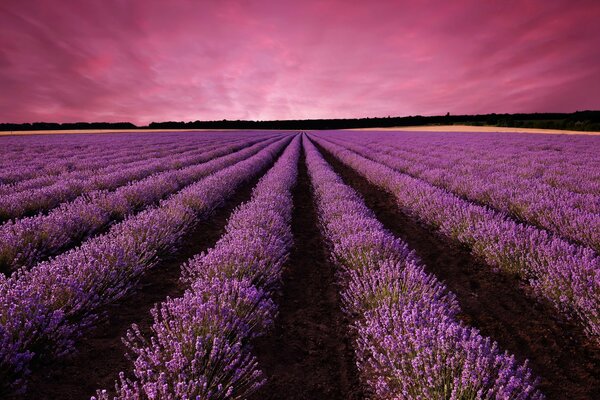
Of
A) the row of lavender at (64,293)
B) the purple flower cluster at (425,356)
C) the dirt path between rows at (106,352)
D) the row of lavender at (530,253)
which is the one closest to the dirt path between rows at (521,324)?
the row of lavender at (530,253)

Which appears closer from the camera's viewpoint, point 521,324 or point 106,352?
point 106,352

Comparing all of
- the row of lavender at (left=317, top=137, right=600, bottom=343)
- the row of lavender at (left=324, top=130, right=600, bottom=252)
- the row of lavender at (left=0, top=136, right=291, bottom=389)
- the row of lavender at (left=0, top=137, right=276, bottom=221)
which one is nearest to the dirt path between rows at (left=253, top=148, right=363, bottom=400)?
the row of lavender at (left=0, top=136, right=291, bottom=389)

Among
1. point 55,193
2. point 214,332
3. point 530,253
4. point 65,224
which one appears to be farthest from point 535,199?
point 55,193

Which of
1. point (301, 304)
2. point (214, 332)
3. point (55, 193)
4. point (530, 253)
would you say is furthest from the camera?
point (55, 193)

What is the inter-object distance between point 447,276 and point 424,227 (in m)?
1.99

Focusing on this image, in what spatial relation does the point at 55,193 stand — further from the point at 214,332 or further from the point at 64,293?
the point at 214,332

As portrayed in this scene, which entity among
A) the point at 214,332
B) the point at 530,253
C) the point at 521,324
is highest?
the point at 214,332

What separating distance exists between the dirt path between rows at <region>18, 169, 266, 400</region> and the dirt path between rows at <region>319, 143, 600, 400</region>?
278 cm

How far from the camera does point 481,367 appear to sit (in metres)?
1.60

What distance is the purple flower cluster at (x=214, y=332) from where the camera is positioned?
163 cm

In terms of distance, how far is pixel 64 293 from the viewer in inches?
94.0

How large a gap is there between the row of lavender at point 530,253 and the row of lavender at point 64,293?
3.73 metres

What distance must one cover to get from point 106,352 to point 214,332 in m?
0.92

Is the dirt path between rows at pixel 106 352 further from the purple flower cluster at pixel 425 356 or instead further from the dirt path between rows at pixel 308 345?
the purple flower cluster at pixel 425 356
